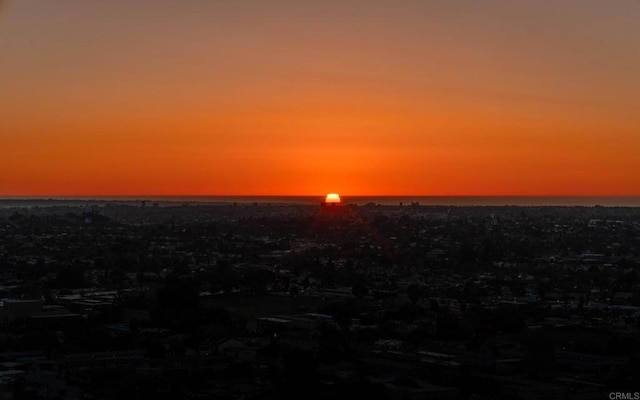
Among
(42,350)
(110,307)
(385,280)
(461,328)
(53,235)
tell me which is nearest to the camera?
(42,350)

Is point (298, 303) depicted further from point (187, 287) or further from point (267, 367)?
point (267, 367)

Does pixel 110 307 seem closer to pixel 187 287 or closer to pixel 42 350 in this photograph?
pixel 187 287

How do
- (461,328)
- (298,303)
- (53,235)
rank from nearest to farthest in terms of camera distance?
(461,328)
(298,303)
(53,235)

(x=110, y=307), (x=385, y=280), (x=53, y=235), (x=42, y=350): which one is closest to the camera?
(x=42, y=350)

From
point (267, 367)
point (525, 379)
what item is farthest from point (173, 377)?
point (525, 379)

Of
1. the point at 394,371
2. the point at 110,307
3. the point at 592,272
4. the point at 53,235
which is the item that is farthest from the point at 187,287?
the point at 53,235

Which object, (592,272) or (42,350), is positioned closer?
(42,350)
